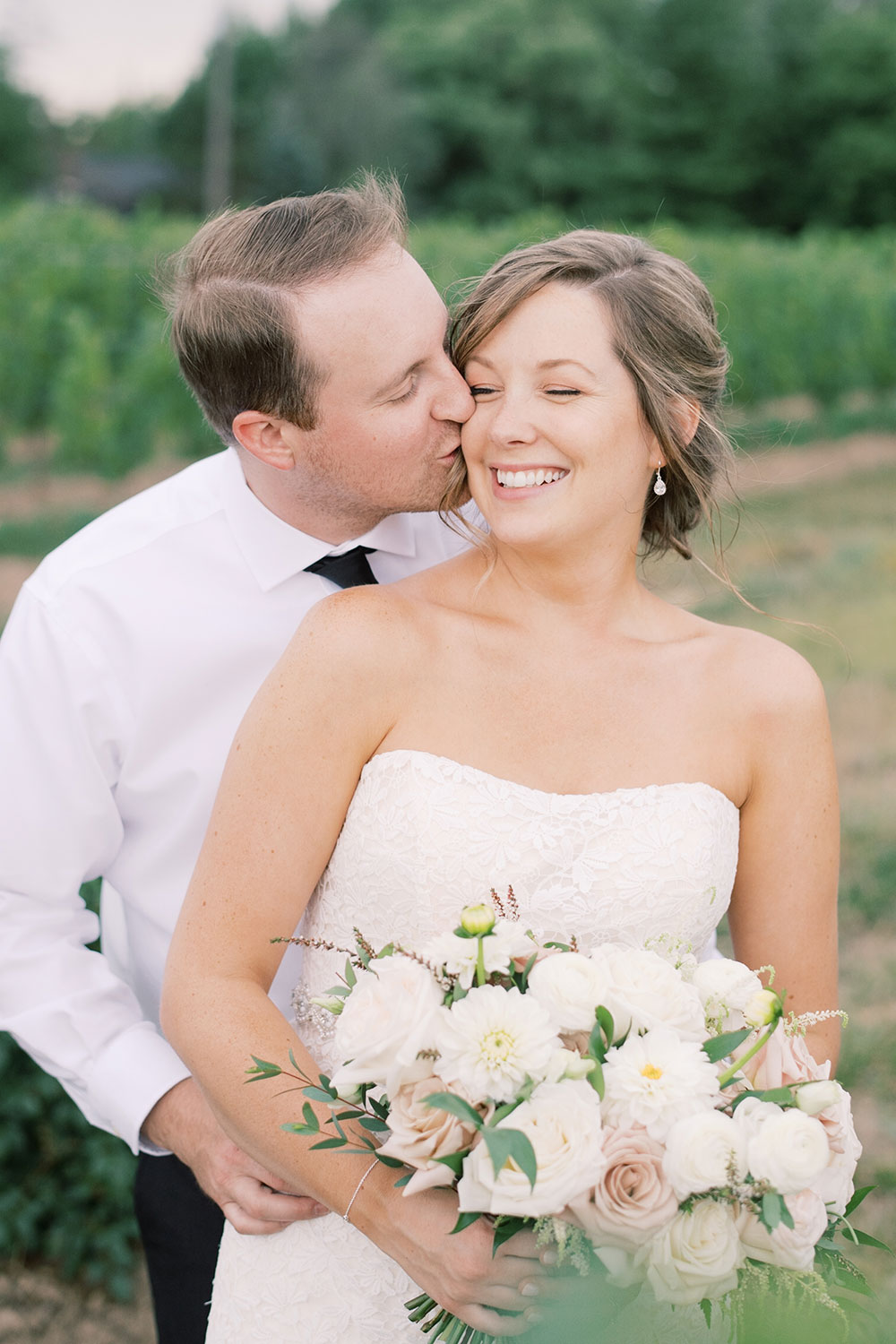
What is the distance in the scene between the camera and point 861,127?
4788 cm

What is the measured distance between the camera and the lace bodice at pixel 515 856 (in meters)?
2.16

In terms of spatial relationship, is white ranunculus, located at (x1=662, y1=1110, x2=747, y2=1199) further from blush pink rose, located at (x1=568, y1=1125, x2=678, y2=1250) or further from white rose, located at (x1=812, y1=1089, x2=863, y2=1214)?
white rose, located at (x1=812, y1=1089, x2=863, y2=1214)

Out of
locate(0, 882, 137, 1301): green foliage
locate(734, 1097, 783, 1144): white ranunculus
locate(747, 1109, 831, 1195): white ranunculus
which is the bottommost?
locate(0, 882, 137, 1301): green foliage

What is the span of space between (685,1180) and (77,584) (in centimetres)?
160

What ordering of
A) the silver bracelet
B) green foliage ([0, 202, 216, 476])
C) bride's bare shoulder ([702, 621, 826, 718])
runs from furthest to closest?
green foliage ([0, 202, 216, 476]) → bride's bare shoulder ([702, 621, 826, 718]) → the silver bracelet

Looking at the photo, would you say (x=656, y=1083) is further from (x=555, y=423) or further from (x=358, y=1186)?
(x=555, y=423)

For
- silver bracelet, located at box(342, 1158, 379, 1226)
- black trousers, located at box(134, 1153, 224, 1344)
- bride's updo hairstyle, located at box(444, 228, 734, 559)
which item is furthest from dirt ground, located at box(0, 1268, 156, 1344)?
bride's updo hairstyle, located at box(444, 228, 734, 559)

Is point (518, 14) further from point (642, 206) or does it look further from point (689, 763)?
point (689, 763)

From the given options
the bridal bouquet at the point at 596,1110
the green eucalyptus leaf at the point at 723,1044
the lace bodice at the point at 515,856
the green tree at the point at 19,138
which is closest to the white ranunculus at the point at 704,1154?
the bridal bouquet at the point at 596,1110

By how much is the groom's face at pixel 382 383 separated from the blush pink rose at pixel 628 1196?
53.5 inches

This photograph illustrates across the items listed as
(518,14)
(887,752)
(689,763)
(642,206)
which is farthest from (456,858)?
(518,14)

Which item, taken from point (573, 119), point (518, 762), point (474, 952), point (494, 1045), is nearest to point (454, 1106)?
point (494, 1045)

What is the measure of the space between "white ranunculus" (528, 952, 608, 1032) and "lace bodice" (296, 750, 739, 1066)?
0.50 metres

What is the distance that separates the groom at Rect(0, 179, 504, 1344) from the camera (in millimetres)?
2504
